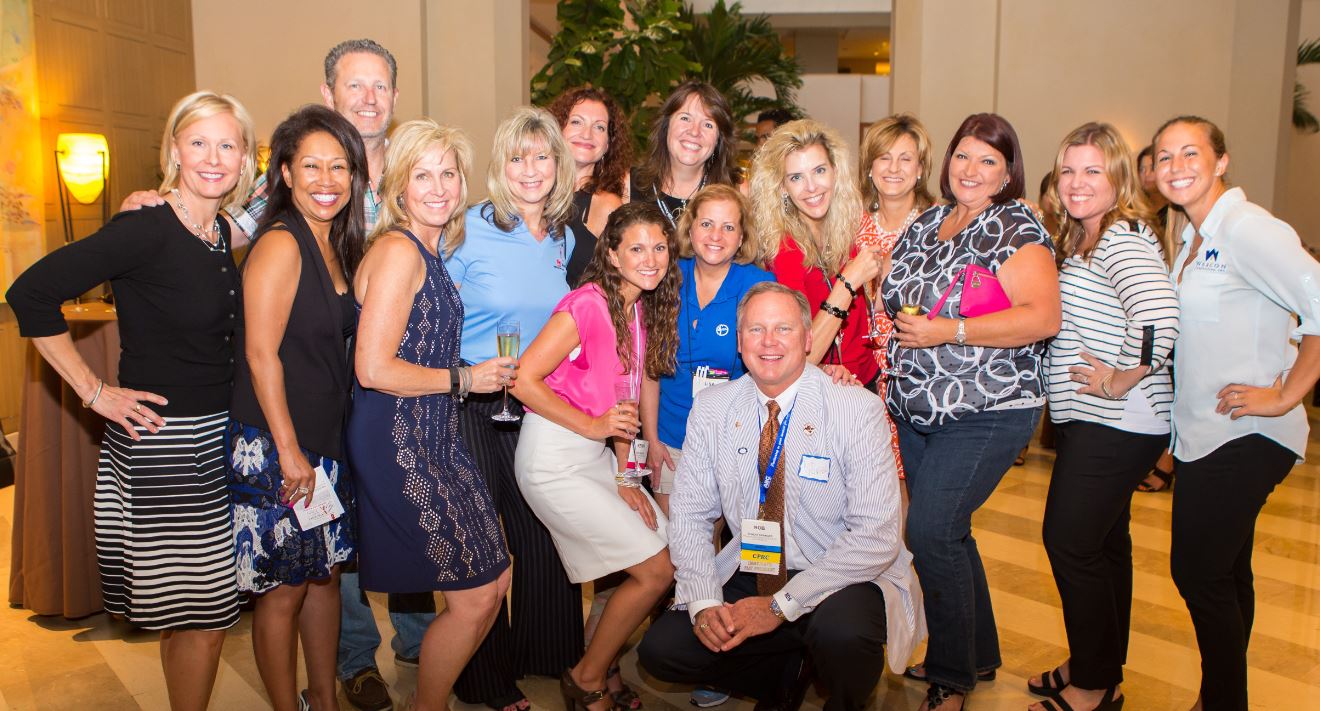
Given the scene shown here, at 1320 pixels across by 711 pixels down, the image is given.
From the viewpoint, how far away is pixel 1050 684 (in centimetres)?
327

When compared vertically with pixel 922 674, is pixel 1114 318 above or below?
above

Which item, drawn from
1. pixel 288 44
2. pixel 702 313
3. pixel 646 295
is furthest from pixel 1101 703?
pixel 288 44

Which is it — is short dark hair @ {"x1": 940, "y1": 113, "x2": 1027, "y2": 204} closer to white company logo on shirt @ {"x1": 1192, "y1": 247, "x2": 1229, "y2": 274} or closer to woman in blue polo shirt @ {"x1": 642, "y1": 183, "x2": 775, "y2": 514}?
white company logo on shirt @ {"x1": 1192, "y1": 247, "x2": 1229, "y2": 274}

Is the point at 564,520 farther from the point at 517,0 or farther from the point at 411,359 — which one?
the point at 517,0

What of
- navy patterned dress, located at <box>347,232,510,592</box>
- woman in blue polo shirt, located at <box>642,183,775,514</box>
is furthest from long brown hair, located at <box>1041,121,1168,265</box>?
navy patterned dress, located at <box>347,232,510,592</box>

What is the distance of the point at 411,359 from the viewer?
2.56 m

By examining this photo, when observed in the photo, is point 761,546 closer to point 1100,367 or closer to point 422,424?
point 422,424

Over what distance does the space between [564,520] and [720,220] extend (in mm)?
1074

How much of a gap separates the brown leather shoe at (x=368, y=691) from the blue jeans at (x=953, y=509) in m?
1.82

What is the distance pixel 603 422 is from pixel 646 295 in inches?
18.6

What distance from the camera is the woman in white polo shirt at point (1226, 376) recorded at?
252 cm

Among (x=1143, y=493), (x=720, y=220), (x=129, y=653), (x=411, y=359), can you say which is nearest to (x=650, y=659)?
(x=411, y=359)

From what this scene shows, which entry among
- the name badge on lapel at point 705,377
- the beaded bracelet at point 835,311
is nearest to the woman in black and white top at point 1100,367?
the beaded bracelet at point 835,311

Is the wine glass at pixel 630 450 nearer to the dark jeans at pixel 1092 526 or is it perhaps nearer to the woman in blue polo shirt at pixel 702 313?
the woman in blue polo shirt at pixel 702 313
